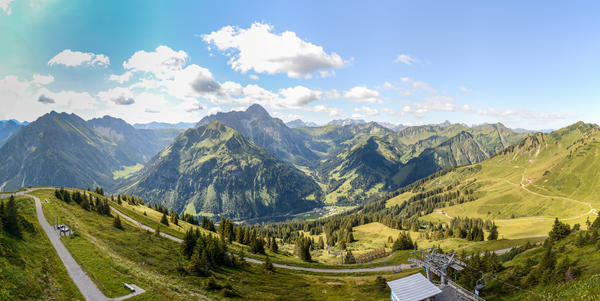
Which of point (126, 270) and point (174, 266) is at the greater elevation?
point (126, 270)

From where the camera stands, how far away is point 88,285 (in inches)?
1313

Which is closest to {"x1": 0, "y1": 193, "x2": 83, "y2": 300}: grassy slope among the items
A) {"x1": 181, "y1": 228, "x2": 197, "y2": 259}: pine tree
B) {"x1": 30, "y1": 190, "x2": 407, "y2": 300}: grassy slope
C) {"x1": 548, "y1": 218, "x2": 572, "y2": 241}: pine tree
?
{"x1": 30, "y1": 190, "x2": 407, "y2": 300}: grassy slope

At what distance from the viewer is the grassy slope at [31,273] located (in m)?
26.8

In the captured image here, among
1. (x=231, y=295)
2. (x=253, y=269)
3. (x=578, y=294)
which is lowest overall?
(x=253, y=269)

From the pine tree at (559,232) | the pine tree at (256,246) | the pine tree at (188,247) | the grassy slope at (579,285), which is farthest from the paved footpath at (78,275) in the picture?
the pine tree at (559,232)

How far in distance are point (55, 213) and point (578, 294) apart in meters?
109

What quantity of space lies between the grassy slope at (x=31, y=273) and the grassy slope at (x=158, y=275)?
3109 millimetres

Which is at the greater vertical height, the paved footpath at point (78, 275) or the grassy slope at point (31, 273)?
the grassy slope at point (31, 273)

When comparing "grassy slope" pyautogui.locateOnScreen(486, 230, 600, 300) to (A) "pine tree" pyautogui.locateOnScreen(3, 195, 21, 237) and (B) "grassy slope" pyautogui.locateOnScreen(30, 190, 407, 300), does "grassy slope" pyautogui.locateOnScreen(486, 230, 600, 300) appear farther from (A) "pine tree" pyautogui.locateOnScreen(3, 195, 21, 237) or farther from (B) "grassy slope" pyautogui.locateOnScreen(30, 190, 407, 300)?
(A) "pine tree" pyautogui.locateOnScreen(3, 195, 21, 237)

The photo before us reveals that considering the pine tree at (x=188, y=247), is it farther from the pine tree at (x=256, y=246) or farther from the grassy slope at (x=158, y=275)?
the pine tree at (x=256, y=246)

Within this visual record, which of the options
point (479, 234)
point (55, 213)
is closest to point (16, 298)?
point (55, 213)

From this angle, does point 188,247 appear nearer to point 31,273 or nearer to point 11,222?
point 11,222

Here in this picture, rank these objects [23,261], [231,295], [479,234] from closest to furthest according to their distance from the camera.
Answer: [23,261]
[231,295]
[479,234]

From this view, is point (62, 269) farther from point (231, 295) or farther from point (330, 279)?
point (330, 279)
